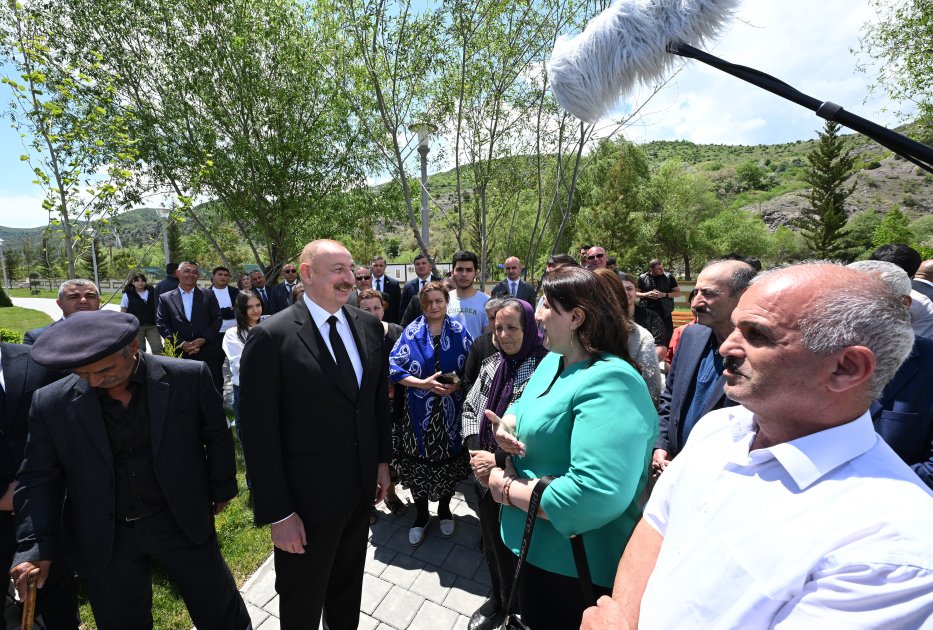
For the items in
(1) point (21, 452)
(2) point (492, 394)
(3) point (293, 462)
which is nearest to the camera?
(3) point (293, 462)

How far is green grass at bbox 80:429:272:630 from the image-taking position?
2.88 metres

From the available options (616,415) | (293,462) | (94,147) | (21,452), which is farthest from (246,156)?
(616,415)

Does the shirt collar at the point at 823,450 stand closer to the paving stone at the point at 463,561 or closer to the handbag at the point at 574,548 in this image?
the handbag at the point at 574,548

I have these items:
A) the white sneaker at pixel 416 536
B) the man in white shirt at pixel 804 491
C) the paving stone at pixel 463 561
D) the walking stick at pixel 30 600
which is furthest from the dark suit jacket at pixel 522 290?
the man in white shirt at pixel 804 491

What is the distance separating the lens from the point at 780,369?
1004mm

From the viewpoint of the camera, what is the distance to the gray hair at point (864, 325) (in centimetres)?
94

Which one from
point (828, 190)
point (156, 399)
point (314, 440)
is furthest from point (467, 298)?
point (828, 190)

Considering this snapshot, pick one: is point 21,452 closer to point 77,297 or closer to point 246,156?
point 77,297

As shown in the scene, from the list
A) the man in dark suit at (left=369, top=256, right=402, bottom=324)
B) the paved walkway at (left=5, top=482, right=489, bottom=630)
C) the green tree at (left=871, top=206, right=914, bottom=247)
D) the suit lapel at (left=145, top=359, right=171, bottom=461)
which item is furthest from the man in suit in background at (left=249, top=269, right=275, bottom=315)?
the green tree at (left=871, top=206, right=914, bottom=247)

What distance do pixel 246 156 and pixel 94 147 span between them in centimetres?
751

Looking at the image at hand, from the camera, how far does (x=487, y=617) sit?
8.89 feet

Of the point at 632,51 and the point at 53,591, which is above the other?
the point at 632,51

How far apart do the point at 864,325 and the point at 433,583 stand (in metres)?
3.18

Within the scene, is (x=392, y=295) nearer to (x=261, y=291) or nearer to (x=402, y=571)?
(x=261, y=291)
